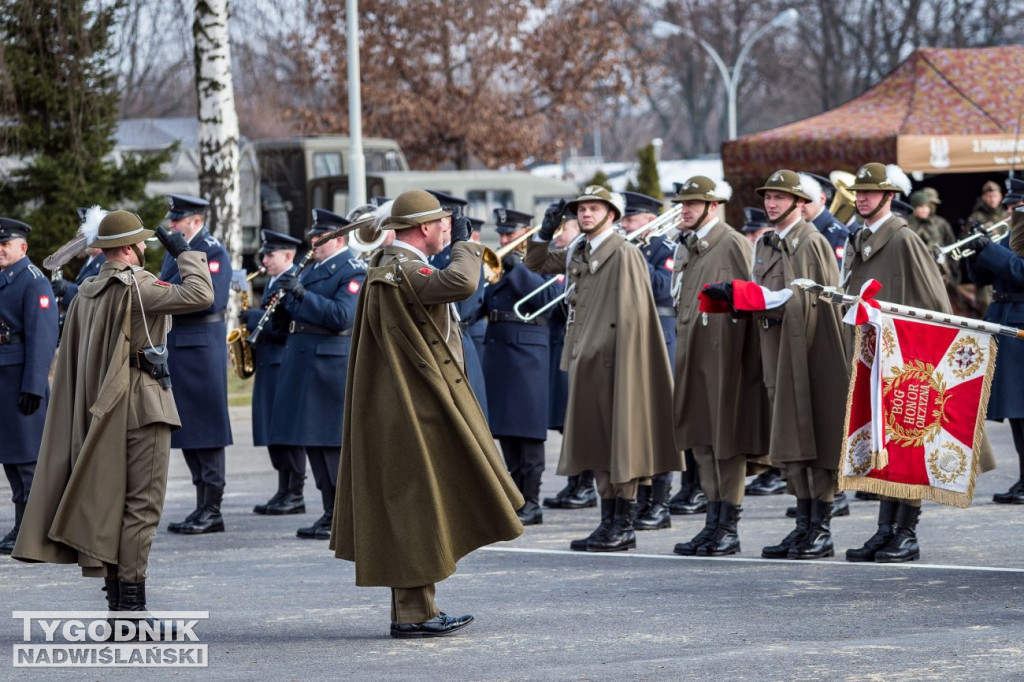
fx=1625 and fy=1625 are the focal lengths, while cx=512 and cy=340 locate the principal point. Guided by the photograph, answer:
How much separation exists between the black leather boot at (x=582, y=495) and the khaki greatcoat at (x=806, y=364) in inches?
98.5

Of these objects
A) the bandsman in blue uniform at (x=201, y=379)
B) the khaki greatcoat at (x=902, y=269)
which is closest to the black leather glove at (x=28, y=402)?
the bandsman in blue uniform at (x=201, y=379)

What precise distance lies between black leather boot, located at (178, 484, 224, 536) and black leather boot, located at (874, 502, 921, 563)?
3991 mm

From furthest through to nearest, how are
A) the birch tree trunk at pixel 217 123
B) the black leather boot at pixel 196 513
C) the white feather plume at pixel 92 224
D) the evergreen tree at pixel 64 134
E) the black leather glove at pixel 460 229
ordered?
the birch tree trunk at pixel 217 123 → the evergreen tree at pixel 64 134 → the black leather boot at pixel 196 513 → the white feather plume at pixel 92 224 → the black leather glove at pixel 460 229

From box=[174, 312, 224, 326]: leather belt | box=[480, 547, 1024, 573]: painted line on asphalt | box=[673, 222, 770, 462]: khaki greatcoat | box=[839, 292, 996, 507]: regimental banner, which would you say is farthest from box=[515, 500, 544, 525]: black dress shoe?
box=[839, 292, 996, 507]: regimental banner

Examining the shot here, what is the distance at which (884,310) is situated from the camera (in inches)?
307

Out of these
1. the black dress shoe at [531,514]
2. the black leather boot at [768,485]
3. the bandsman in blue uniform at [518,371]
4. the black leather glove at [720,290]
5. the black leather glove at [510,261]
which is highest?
the black leather glove at [510,261]

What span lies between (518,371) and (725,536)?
2371 millimetres

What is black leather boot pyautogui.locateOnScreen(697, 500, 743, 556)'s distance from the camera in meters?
8.54

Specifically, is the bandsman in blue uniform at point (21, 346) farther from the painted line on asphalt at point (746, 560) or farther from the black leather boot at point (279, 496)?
the painted line on asphalt at point (746, 560)

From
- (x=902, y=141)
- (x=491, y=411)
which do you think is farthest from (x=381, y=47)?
A: (x=491, y=411)

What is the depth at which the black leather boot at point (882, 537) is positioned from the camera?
8195mm

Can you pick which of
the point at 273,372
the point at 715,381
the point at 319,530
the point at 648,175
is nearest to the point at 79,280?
the point at 273,372

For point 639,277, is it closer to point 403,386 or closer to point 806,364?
point 806,364

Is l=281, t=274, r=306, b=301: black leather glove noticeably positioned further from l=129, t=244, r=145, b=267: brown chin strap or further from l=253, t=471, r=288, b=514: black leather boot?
l=129, t=244, r=145, b=267: brown chin strap
